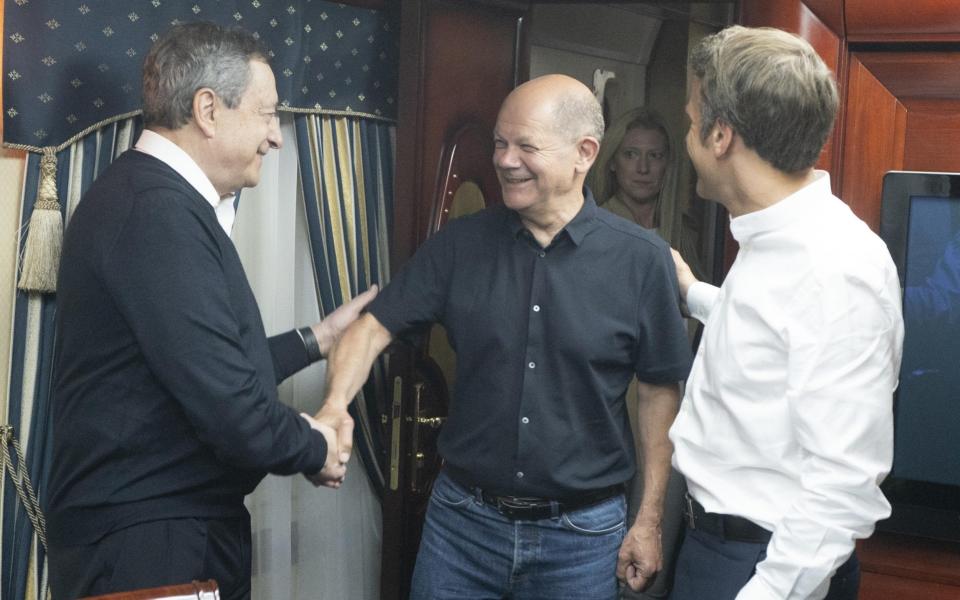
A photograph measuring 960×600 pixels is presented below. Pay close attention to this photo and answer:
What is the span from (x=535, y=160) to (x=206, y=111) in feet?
2.30

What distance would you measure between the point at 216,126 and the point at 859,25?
1.46 metres

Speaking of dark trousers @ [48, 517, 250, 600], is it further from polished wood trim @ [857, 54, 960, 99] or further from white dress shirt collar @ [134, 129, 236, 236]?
polished wood trim @ [857, 54, 960, 99]

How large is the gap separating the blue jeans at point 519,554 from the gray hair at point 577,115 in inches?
31.8

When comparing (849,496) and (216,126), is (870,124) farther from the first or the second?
(216,126)

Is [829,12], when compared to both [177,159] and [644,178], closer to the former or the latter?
[644,178]

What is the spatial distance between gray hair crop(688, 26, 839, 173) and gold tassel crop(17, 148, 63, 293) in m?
1.38

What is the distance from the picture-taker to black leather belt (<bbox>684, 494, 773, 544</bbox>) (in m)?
1.71

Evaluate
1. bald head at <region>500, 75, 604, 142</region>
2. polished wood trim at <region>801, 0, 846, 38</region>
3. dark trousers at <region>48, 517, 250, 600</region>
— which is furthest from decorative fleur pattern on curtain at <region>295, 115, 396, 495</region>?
polished wood trim at <region>801, 0, 846, 38</region>

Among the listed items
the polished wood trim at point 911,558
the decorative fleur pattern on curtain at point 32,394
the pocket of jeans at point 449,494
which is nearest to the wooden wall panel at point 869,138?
the polished wood trim at point 911,558

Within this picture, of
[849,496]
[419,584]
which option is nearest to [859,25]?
[849,496]

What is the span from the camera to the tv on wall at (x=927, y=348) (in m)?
2.30

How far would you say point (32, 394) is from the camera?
228cm

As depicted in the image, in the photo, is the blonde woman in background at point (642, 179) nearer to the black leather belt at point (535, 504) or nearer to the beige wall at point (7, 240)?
the black leather belt at point (535, 504)

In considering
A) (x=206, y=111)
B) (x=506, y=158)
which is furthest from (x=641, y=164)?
(x=206, y=111)
